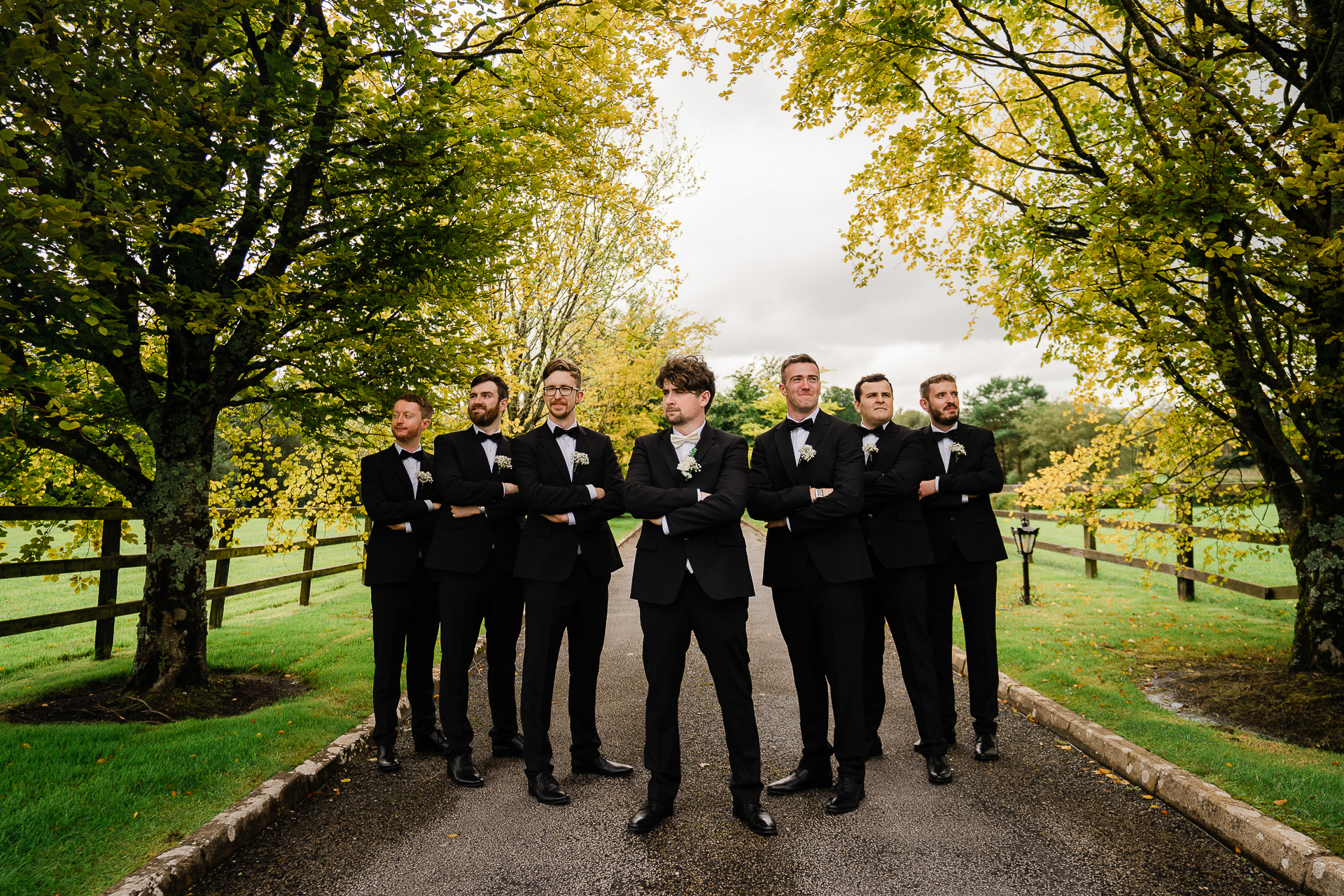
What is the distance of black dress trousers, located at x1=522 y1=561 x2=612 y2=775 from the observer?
167 inches

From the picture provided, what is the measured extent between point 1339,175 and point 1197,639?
5944mm

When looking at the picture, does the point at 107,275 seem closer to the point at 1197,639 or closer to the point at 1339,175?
the point at 1339,175

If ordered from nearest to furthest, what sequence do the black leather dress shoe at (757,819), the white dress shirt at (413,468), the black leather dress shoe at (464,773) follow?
the black leather dress shoe at (757,819)
the black leather dress shoe at (464,773)
the white dress shirt at (413,468)

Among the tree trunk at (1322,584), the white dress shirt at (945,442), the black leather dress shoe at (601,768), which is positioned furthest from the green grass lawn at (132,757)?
the tree trunk at (1322,584)

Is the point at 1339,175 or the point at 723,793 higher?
the point at 1339,175

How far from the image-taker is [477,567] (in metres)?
4.74

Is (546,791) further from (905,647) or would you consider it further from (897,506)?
(897,506)

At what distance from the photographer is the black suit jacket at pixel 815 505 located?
4.07m

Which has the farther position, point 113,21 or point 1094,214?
point 1094,214

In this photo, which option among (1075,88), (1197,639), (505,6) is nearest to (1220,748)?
(1197,639)

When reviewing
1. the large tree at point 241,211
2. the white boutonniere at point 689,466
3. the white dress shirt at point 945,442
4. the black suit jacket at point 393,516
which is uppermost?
the large tree at point 241,211

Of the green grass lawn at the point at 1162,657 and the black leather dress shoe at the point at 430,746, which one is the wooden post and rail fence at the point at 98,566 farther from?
the green grass lawn at the point at 1162,657

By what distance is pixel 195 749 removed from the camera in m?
4.53

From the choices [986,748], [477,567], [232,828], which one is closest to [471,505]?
[477,567]
